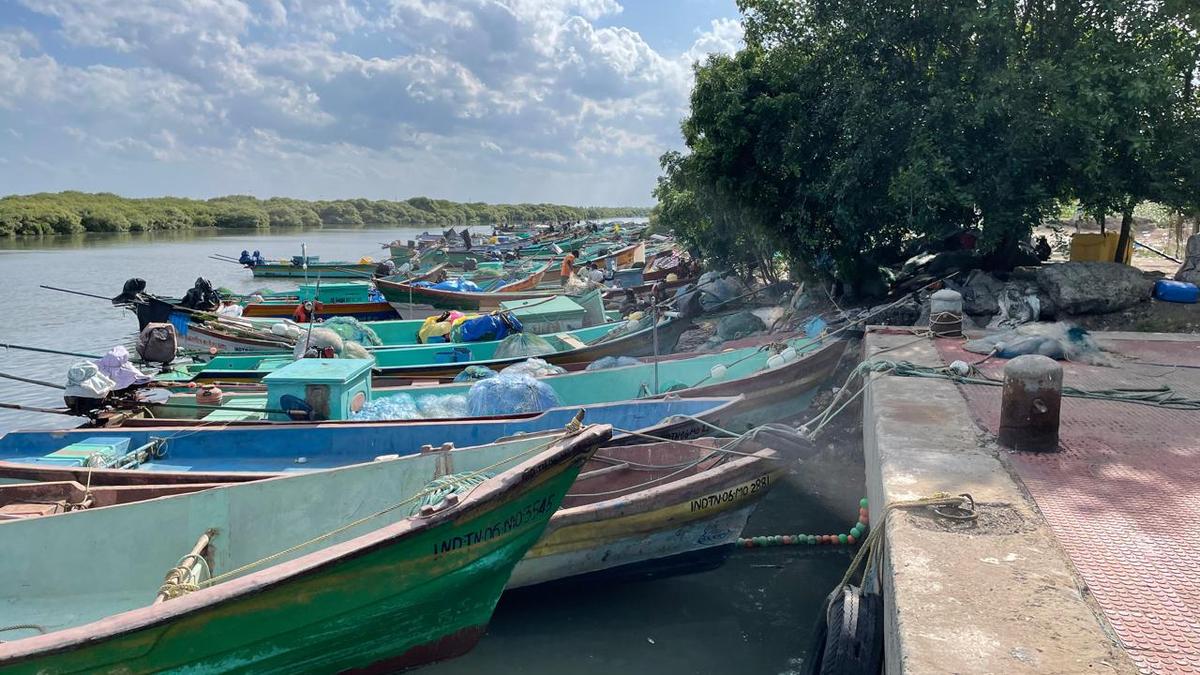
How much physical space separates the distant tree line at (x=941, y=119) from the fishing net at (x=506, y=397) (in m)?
4.86

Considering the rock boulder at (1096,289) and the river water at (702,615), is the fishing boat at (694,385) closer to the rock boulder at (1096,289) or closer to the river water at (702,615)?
the river water at (702,615)

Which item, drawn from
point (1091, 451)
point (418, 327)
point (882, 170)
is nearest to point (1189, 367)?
point (1091, 451)

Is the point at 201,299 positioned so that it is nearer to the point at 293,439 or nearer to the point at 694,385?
the point at 293,439

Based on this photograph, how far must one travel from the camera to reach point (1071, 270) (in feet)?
30.3

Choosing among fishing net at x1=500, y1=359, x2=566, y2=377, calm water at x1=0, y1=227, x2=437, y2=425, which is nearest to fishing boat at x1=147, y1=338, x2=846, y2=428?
fishing net at x1=500, y1=359, x2=566, y2=377

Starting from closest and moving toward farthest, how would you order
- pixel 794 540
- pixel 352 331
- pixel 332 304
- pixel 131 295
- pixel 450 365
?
pixel 794 540, pixel 450 365, pixel 352 331, pixel 131 295, pixel 332 304

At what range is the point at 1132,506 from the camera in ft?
11.6

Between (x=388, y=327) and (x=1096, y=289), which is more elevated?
(x=1096, y=289)

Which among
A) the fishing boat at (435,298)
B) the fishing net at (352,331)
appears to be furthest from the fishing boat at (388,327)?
the fishing boat at (435,298)

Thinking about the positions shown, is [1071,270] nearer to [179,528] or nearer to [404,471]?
[404,471]

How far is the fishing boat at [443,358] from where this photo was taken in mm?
10992

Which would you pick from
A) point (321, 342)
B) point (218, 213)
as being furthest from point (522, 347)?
point (218, 213)

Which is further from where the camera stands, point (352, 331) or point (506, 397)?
point (352, 331)

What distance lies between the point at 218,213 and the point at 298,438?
3537 inches
